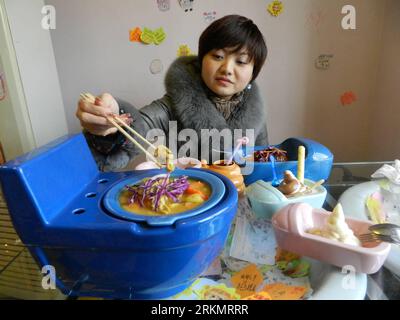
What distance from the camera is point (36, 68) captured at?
46.6 inches

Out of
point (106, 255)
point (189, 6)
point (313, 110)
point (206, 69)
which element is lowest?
point (313, 110)

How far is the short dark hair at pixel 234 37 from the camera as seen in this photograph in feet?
2.31

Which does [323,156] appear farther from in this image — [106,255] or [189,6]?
[189,6]

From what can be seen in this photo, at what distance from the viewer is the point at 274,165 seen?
22.0 inches

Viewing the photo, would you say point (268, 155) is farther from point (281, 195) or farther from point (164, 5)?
point (164, 5)

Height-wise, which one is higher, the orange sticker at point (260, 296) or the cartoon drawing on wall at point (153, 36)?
the cartoon drawing on wall at point (153, 36)

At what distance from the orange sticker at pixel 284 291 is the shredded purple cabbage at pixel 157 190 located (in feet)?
0.50

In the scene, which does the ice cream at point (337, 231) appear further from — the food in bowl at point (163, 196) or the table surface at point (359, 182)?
the food in bowl at point (163, 196)

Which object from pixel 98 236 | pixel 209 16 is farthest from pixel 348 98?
pixel 98 236

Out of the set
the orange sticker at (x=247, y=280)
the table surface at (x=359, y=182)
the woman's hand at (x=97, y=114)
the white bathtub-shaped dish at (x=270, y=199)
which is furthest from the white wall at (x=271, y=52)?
the orange sticker at (x=247, y=280)

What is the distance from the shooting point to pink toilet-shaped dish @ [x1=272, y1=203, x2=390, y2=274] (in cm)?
33

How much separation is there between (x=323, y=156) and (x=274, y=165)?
0.11m

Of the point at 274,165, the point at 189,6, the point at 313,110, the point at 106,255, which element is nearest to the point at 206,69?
the point at 274,165

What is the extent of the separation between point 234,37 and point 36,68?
89 cm
